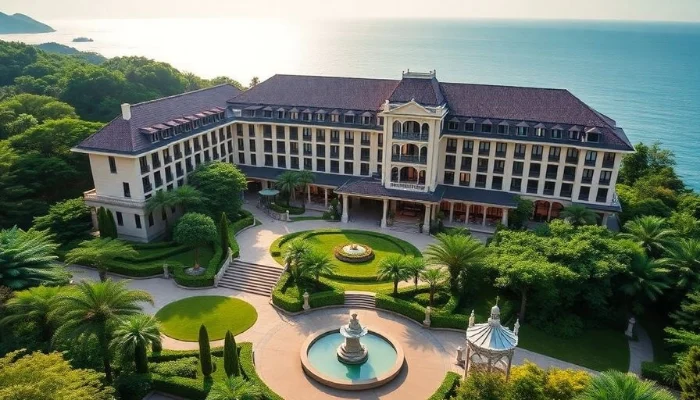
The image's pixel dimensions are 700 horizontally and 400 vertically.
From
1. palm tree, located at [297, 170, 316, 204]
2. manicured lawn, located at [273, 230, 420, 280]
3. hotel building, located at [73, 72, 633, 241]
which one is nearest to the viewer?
manicured lawn, located at [273, 230, 420, 280]

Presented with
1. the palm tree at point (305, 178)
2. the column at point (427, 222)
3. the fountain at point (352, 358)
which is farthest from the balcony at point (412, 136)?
the fountain at point (352, 358)

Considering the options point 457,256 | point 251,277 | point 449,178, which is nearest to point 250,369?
point 251,277

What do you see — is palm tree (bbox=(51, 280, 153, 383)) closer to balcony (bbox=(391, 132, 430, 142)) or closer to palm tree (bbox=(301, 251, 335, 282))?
palm tree (bbox=(301, 251, 335, 282))

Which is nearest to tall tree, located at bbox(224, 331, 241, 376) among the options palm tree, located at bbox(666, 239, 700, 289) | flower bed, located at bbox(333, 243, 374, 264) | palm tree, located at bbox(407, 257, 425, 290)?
palm tree, located at bbox(407, 257, 425, 290)

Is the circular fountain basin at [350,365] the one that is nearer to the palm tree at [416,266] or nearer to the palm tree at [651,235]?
the palm tree at [416,266]

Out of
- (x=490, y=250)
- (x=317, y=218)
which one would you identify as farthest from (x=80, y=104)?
(x=490, y=250)

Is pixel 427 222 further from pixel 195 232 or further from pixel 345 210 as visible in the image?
pixel 195 232
